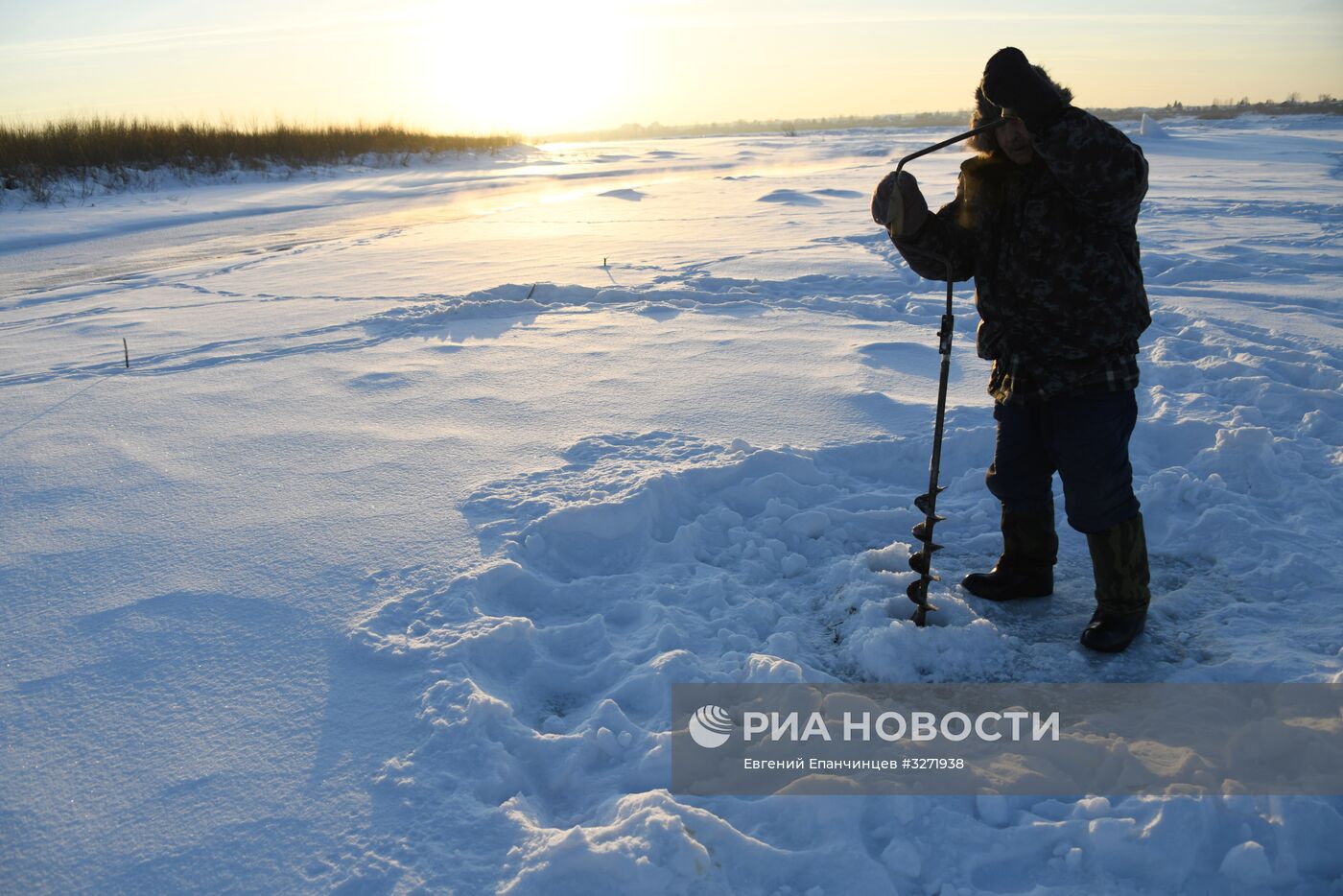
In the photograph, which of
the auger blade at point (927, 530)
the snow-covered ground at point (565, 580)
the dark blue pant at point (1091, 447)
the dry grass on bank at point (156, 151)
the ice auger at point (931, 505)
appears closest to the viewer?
the snow-covered ground at point (565, 580)

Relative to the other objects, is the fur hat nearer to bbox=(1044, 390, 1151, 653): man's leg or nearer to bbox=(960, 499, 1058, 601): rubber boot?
bbox=(1044, 390, 1151, 653): man's leg

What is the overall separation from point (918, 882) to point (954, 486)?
2.08m

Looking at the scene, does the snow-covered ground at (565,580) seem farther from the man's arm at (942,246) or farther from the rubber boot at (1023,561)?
the man's arm at (942,246)

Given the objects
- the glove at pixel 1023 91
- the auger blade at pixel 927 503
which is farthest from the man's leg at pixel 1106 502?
the glove at pixel 1023 91

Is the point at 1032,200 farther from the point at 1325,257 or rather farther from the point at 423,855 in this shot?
the point at 1325,257

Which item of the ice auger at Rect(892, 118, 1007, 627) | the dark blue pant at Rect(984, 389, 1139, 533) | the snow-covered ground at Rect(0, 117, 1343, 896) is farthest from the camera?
the ice auger at Rect(892, 118, 1007, 627)

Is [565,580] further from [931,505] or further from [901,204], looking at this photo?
[901,204]

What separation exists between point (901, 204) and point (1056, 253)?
1.49 ft

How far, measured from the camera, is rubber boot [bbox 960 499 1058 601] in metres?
2.69

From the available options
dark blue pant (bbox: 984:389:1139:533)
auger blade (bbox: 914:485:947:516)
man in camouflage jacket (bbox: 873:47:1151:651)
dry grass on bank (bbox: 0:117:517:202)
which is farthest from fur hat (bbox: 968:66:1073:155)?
dry grass on bank (bbox: 0:117:517:202)

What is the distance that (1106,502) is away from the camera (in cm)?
232

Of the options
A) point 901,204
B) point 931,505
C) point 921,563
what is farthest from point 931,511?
point 901,204

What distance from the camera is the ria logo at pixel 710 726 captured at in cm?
204

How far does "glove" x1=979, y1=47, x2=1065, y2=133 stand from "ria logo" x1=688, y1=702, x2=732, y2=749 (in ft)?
5.73
